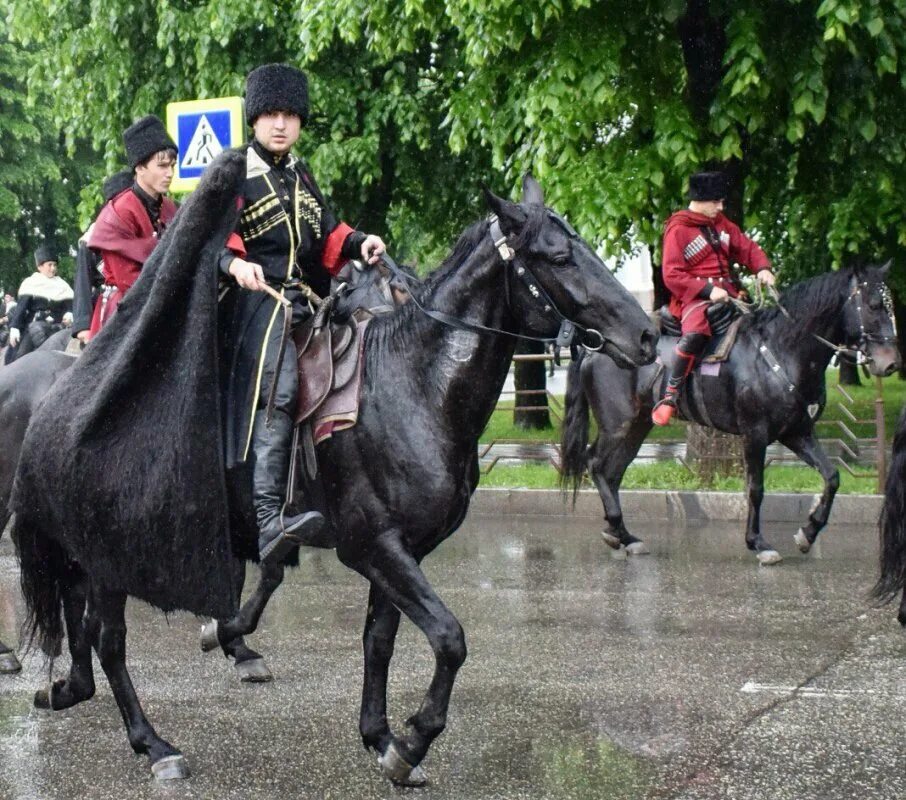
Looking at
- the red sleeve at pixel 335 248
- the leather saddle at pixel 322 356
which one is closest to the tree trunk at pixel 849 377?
the red sleeve at pixel 335 248

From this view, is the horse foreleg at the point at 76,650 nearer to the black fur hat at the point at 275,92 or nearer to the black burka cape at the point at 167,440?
the black burka cape at the point at 167,440

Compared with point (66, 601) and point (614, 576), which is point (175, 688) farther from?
point (614, 576)

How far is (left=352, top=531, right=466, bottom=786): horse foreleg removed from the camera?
5801 millimetres

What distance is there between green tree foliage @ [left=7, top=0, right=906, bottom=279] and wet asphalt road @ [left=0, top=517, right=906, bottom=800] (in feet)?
15.3

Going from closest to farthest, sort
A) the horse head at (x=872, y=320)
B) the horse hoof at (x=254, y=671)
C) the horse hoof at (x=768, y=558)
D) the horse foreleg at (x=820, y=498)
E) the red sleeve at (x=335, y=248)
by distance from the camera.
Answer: the red sleeve at (x=335, y=248)
the horse hoof at (x=254, y=671)
the horse hoof at (x=768, y=558)
the horse foreleg at (x=820, y=498)
the horse head at (x=872, y=320)

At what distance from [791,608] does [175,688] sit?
12.4ft

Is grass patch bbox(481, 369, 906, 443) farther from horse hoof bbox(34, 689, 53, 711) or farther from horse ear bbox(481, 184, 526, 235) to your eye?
horse hoof bbox(34, 689, 53, 711)

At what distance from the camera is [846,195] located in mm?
15797

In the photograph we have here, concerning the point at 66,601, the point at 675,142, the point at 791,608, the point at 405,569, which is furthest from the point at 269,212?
the point at 675,142

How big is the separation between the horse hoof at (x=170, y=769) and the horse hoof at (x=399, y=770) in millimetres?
811

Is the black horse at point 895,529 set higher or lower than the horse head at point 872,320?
lower

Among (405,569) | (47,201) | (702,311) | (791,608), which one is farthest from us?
(47,201)

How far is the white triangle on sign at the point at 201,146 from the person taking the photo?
42.5ft

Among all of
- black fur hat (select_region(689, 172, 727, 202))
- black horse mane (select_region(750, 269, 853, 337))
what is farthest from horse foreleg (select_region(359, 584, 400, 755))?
black fur hat (select_region(689, 172, 727, 202))
